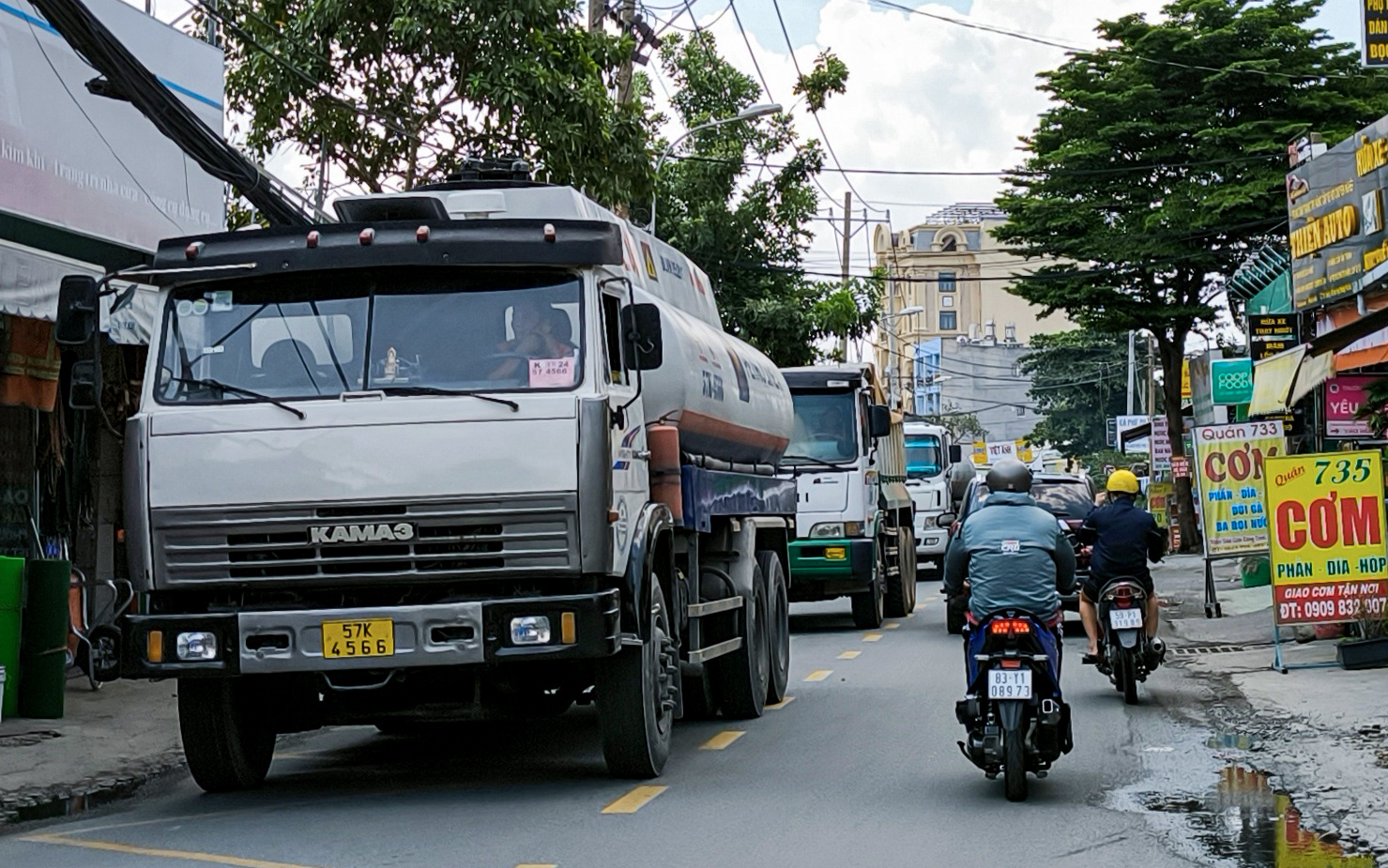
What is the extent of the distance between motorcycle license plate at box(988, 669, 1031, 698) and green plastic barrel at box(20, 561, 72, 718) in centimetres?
667

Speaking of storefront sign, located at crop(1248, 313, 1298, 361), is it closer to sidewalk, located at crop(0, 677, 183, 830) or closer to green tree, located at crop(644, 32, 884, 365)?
green tree, located at crop(644, 32, 884, 365)

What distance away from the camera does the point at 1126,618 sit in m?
13.1

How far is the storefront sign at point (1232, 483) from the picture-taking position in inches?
813

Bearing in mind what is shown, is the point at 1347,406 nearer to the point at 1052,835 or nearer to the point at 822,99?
the point at 822,99

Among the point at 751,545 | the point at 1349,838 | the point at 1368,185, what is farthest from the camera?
the point at 1368,185

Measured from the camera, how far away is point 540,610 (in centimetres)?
890

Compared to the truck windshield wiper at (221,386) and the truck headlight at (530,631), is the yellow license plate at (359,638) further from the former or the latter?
the truck windshield wiper at (221,386)

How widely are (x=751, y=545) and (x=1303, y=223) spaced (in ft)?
44.1

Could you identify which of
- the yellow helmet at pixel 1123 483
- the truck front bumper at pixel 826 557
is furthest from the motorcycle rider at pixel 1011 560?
the truck front bumper at pixel 826 557

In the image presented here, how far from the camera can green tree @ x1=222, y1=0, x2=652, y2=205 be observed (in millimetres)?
17516

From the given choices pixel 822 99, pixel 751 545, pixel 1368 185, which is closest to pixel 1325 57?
pixel 822 99

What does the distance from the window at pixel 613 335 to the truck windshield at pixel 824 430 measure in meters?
11.5

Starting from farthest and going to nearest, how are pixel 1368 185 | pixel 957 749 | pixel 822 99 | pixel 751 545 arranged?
pixel 822 99
pixel 1368 185
pixel 751 545
pixel 957 749

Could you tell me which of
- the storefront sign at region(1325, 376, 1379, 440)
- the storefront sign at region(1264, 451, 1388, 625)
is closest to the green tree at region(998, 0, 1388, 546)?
the storefront sign at region(1325, 376, 1379, 440)
